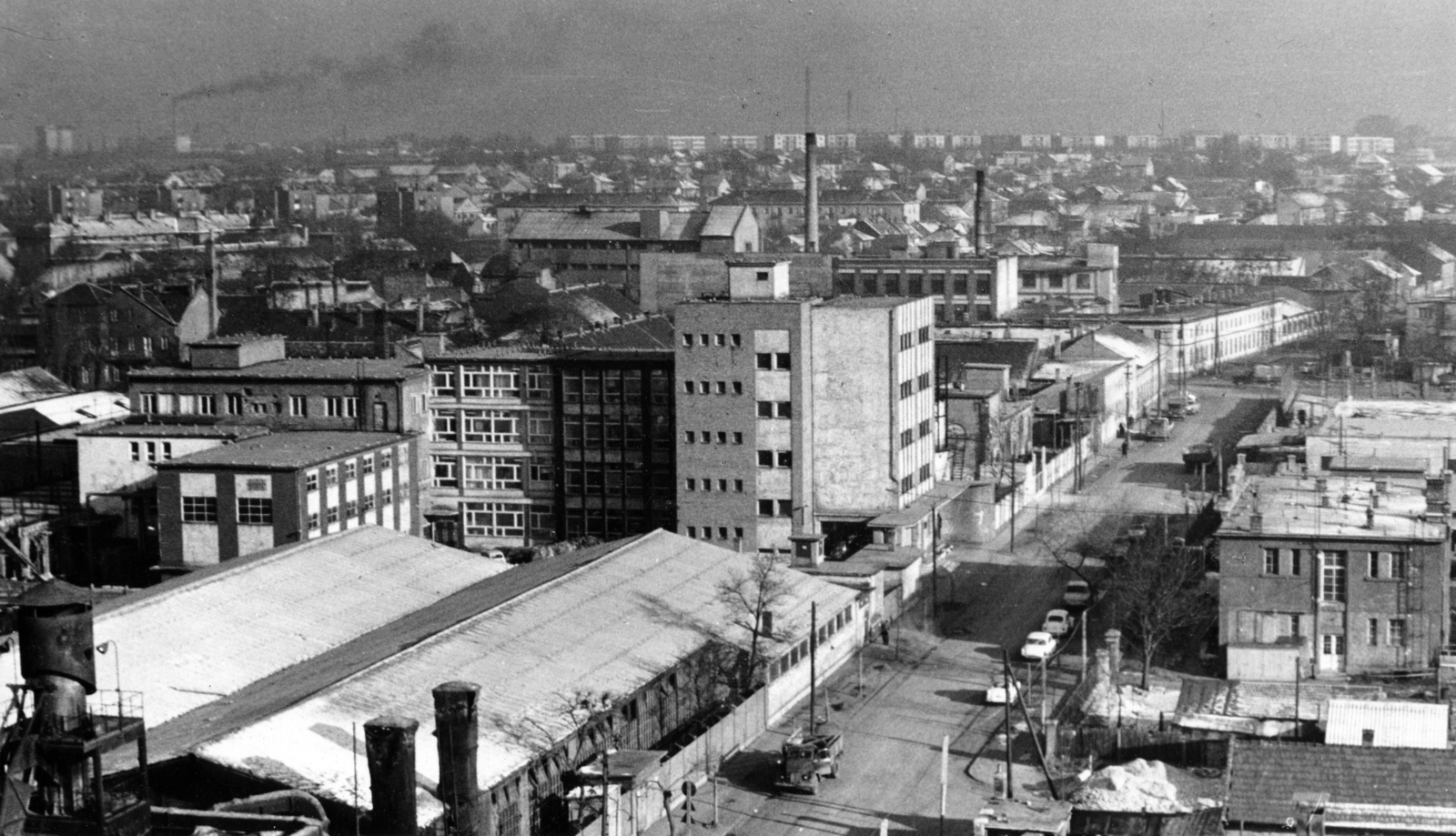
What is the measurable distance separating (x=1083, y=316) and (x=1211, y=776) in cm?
3376

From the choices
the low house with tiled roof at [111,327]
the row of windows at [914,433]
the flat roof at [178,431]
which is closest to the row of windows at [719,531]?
the row of windows at [914,433]

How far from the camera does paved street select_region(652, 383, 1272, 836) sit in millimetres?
17297

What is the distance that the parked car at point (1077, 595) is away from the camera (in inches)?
956

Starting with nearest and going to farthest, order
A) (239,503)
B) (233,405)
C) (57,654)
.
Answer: (57,654), (239,503), (233,405)

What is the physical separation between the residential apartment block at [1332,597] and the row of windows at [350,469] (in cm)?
1146

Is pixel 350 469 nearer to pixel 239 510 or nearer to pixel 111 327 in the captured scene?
pixel 239 510

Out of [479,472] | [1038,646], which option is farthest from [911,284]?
[1038,646]

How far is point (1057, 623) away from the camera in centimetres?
2312

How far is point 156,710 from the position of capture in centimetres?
1741

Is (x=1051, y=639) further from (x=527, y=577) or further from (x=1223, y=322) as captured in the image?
(x=1223, y=322)

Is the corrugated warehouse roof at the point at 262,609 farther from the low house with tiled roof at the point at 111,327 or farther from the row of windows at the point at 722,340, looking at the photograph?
the low house with tiled roof at the point at 111,327

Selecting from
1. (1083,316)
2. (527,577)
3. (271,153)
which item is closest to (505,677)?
(527,577)

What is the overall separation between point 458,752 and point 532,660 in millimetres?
3983

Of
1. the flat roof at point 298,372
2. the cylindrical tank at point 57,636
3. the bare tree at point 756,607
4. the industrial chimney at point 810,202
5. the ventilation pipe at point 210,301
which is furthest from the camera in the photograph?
the industrial chimney at point 810,202
